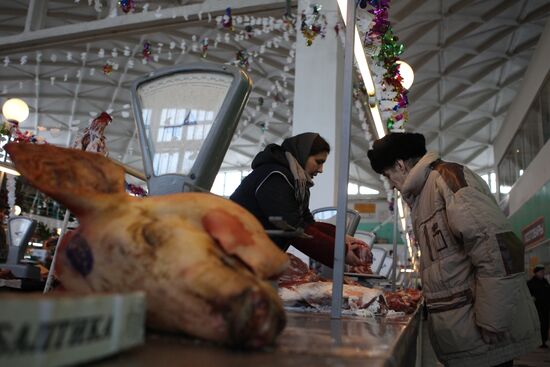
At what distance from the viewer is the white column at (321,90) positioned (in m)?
6.56

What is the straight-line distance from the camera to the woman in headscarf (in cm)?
206

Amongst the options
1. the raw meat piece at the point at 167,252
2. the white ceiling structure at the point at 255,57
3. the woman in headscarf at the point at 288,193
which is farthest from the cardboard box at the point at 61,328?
the white ceiling structure at the point at 255,57

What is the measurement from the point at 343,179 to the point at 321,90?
5193 mm

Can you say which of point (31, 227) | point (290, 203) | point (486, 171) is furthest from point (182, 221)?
point (486, 171)

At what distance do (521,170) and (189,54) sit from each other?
13800 millimetres

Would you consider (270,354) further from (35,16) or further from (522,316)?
(35,16)

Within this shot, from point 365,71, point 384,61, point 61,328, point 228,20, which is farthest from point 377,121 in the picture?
point 228,20

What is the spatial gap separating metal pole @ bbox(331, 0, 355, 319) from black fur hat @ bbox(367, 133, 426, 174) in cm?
87

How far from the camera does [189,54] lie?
1814 cm

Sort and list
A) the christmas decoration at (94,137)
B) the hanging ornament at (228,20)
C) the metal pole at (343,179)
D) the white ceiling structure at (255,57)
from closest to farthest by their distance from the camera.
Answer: the metal pole at (343,179)
the christmas decoration at (94,137)
the hanging ornament at (228,20)
the white ceiling structure at (255,57)

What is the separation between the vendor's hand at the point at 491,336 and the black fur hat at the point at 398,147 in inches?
39.6

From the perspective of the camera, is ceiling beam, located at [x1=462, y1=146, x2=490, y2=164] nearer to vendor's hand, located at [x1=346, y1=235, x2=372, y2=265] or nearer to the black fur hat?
the black fur hat

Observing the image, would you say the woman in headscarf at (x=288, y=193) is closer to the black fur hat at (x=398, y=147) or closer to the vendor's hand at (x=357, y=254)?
the vendor's hand at (x=357, y=254)

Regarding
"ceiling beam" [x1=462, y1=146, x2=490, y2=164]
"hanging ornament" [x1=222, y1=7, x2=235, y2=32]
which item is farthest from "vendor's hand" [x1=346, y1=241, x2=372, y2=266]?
"ceiling beam" [x1=462, y1=146, x2=490, y2=164]
